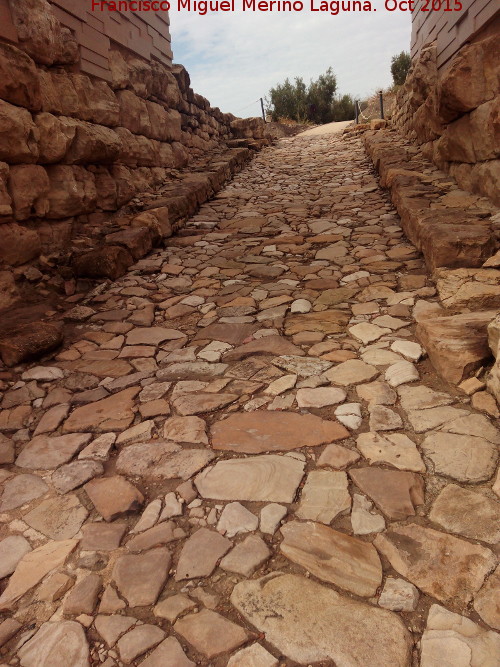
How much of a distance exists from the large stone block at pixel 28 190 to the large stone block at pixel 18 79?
543 millimetres

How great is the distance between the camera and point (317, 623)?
1.28 m

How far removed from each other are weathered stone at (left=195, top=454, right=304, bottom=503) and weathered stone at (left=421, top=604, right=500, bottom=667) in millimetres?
650

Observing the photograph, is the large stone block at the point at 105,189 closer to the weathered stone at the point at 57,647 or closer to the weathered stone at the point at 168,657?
the weathered stone at the point at 57,647

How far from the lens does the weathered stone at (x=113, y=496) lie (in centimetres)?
177

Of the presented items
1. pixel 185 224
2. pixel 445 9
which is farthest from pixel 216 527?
pixel 445 9

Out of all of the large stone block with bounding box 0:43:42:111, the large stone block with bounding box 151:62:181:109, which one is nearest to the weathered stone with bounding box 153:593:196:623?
the large stone block with bounding box 0:43:42:111

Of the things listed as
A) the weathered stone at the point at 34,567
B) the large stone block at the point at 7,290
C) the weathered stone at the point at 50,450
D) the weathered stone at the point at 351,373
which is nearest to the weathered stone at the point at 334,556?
the weathered stone at the point at 34,567

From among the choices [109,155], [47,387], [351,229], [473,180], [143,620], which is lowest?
[143,620]

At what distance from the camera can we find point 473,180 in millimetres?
4645

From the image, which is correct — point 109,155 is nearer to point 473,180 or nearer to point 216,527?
point 473,180

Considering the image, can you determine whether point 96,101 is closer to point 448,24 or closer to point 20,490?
point 448,24

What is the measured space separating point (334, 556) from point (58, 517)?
3.61 ft

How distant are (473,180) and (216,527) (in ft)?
15.0

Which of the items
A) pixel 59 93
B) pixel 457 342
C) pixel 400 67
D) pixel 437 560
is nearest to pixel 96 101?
pixel 59 93
